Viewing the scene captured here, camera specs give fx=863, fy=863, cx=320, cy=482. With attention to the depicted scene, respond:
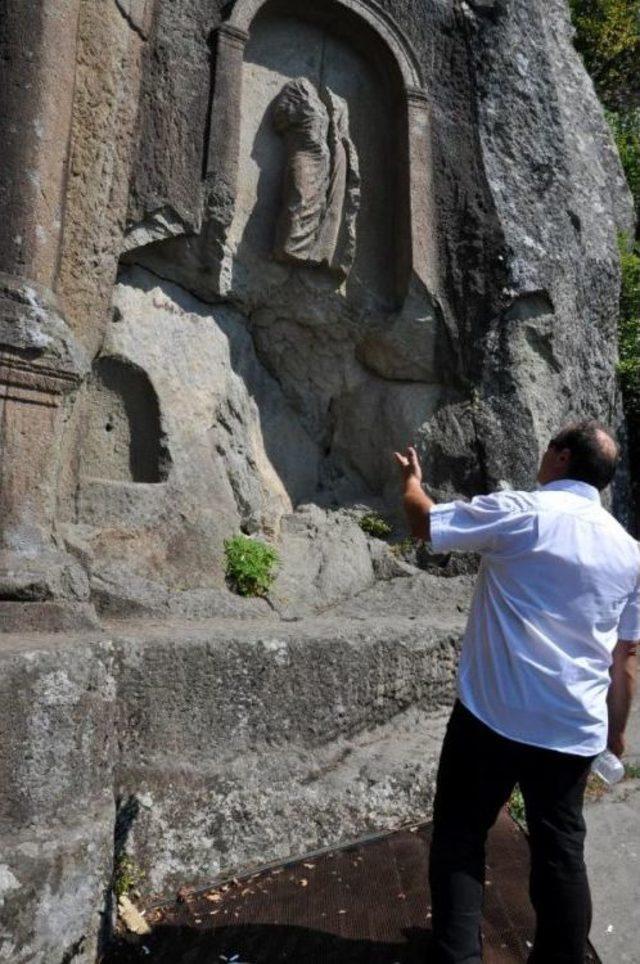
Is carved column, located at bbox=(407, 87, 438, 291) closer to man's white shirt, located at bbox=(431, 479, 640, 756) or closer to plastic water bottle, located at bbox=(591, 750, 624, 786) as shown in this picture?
man's white shirt, located at bbox=(431, 479, 640, 756)

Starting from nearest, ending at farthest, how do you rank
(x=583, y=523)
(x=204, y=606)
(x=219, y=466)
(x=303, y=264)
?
(x=583, y=523) → (x=204, y=606) → (x=219, y=466) → (x=303, y=264)

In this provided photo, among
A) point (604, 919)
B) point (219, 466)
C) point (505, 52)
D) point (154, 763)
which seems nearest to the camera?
point (604, 919)

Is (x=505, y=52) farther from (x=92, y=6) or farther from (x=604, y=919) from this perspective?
(x=604, y=919)

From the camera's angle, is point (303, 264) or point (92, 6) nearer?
point (92, 6)

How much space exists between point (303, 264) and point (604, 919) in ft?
13.5

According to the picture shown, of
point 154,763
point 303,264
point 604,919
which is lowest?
point 604,919

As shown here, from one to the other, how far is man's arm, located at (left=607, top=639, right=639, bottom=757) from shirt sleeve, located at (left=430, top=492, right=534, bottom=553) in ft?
1.68

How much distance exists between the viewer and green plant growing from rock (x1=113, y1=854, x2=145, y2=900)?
3089 mm

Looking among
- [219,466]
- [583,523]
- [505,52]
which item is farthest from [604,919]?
[505,52]

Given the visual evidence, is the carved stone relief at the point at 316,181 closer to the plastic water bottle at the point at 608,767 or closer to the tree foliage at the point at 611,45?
the plastic water bottle at the point at 608,767

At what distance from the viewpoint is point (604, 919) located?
3078mm

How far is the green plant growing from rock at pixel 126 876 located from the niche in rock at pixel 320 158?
3.63 meters

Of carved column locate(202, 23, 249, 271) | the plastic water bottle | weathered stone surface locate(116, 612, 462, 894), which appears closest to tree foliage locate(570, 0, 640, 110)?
carved column locate(202, 23, 249, 271)

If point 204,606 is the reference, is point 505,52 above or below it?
above
